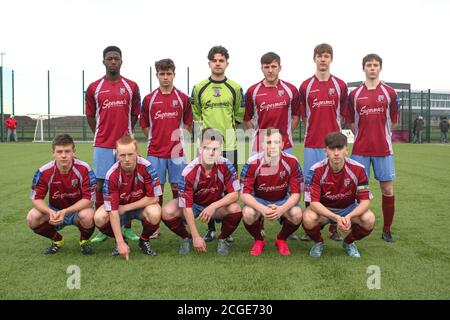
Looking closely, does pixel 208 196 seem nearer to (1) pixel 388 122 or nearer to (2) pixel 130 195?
(2) pixel 130 195

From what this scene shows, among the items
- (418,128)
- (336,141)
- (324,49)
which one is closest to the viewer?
(336,141)

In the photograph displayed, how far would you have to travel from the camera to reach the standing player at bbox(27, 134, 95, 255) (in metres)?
3.92

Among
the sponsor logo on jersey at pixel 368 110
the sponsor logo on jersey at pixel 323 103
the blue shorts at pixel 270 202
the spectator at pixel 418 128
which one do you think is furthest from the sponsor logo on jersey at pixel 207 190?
the spectator at pixel 418 128

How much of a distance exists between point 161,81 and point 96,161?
1.06 metres

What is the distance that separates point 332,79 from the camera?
452 centimetres

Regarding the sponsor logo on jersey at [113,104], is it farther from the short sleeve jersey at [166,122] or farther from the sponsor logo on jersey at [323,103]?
the sponsor logo on jersey at [323,103]

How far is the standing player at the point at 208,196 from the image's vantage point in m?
3.97

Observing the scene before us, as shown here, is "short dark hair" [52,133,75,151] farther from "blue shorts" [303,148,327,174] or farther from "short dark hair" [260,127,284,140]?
"blue shorts" [303,148,327,174]

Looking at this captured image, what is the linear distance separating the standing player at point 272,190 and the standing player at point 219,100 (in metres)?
0.53

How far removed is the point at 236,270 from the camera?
3430mm

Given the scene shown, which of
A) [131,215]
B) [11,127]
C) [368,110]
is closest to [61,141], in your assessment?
[131,215]

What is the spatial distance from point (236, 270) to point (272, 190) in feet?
3.31

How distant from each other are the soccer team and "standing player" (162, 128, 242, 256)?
0.01 meters
